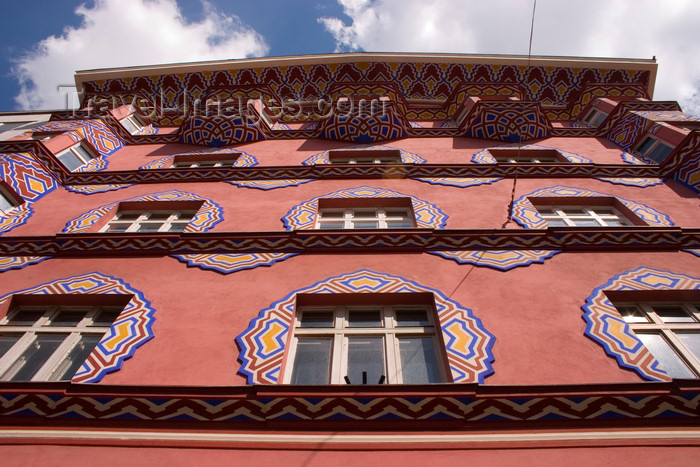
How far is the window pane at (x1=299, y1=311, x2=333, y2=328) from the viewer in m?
5.84

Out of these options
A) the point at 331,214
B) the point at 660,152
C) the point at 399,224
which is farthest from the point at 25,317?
the point at 660,152

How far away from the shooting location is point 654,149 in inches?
464

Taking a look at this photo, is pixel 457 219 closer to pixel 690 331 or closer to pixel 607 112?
pixel 690 331

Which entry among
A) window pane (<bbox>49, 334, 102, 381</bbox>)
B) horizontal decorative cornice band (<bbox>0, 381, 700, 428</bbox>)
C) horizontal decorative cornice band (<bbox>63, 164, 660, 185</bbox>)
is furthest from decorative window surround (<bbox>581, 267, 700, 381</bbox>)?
window pane (<bbox>49, 334, 102, 381</bbox>)

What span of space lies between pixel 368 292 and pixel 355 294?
0.52 ft

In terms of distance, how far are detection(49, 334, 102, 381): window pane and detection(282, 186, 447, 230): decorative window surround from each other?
132 inches

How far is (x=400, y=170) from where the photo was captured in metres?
10.3

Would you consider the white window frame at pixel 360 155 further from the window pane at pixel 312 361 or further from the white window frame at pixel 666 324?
the window pane at pixel 312 361

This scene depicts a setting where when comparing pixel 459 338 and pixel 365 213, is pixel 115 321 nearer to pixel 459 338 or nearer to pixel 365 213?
pixel 459 338

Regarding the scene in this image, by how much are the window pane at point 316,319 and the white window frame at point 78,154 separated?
7.84m

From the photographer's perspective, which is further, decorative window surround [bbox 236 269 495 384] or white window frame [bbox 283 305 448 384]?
white window frame [bbox 283 305 448 384]

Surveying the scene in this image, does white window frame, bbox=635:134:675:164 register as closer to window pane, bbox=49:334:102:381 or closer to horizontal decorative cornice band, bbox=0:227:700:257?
horizontal decorative cornice band, bbox=0:227:700:257

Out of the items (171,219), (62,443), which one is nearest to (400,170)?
(171,219)

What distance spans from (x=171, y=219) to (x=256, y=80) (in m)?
10.8
